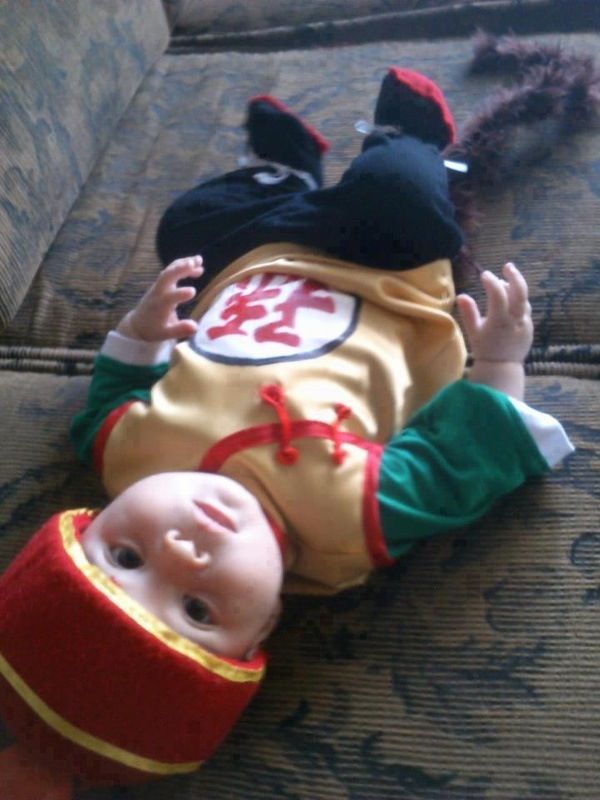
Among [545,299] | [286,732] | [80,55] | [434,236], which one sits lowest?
[286,732]

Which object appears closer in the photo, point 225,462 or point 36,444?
point 225,462

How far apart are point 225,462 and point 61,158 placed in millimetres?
601

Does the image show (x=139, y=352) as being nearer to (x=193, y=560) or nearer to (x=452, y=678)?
(x=193, y=560)

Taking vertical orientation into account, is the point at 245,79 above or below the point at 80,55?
below

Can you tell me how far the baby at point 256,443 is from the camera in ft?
1.93

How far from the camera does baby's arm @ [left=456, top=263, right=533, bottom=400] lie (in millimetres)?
758

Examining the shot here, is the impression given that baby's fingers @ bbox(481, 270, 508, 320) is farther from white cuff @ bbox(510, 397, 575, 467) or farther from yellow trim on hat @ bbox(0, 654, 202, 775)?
yellow trim on hat @ bbox(0, 654, 202, 775)

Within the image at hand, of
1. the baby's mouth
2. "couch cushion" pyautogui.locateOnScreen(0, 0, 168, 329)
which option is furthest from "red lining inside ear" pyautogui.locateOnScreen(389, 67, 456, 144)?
the baby's mouth

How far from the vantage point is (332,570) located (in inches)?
28.0

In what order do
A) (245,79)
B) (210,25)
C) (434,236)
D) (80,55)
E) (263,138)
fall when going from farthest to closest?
(210,25), (245,79), (80,55), (263,138), (434,236)

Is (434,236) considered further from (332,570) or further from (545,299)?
(332,570)

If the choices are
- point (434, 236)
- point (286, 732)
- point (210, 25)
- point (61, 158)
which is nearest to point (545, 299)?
point (434, 236)

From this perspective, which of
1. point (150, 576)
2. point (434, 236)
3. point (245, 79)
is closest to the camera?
point (150, 576)

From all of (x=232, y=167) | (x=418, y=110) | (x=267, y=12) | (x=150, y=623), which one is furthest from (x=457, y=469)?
(x=267, y=12)
